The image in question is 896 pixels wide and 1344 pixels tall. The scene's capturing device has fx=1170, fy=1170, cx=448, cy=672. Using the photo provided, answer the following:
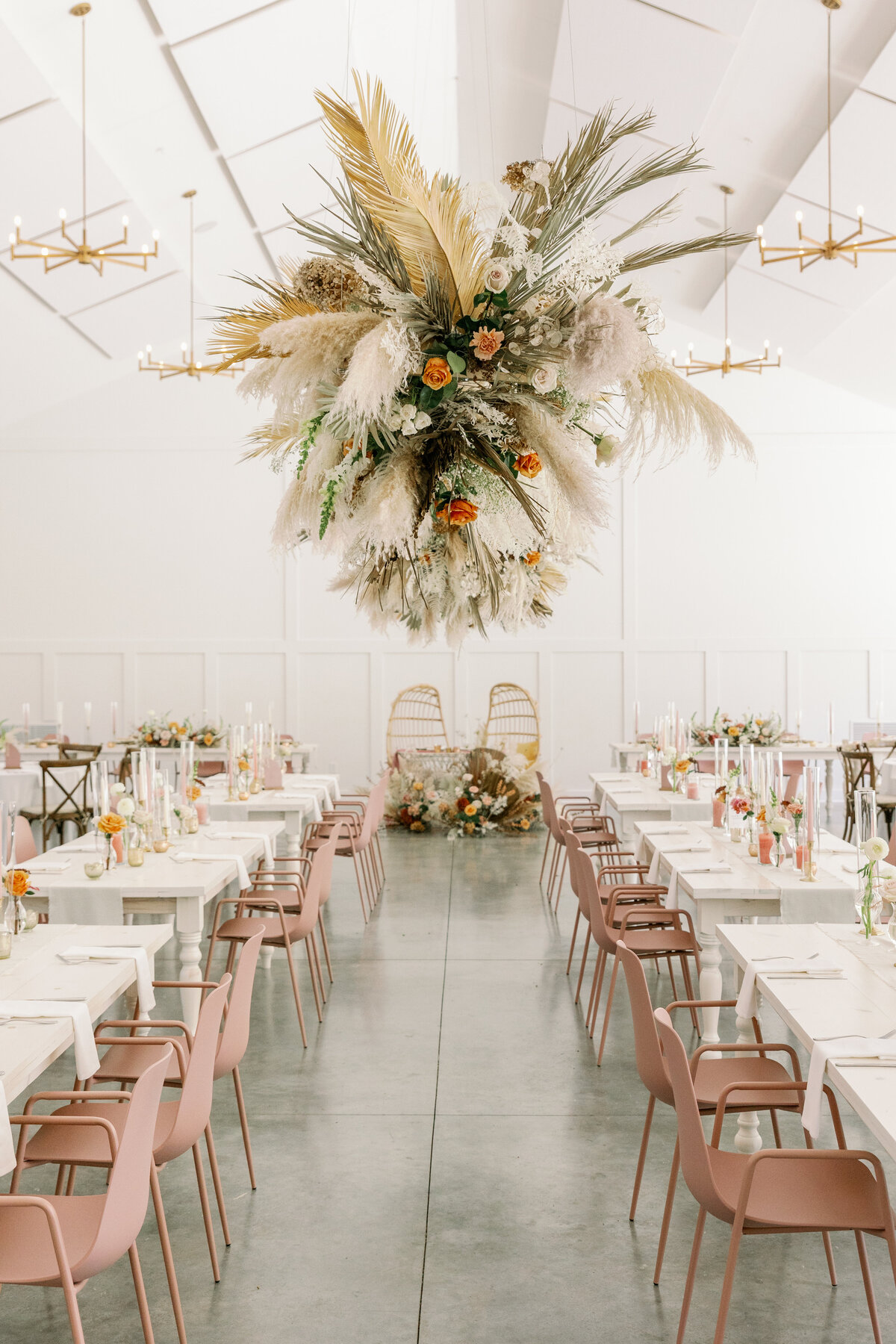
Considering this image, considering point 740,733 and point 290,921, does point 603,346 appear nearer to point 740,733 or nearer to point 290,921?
point 290,921

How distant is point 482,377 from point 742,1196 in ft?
5.93

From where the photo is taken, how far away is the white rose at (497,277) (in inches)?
75.6

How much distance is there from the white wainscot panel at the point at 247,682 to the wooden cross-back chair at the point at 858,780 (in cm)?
578

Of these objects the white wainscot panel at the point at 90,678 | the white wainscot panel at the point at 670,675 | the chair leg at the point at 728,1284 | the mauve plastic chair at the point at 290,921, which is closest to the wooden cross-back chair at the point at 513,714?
the white wainscot panel at the point at 670,675

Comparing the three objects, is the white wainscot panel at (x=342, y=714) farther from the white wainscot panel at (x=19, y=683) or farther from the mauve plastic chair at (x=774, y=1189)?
the mauve plastic chair at (x=774, y=1189)

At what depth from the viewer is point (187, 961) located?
459 centimetres

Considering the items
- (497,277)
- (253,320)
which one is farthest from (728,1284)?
(253,320)

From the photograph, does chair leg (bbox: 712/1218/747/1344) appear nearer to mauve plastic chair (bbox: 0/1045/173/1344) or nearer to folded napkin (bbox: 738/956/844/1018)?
folded napkin (bbox: 738/956/844/1018)

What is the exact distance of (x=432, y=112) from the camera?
8938 millimetres

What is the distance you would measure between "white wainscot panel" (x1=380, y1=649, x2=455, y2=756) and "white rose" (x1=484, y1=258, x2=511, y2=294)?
417 inches

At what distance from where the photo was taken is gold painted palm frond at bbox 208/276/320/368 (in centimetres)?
221

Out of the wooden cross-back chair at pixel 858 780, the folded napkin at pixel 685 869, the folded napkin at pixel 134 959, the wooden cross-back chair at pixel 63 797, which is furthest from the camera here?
the wooden cross-back chair at pixel 858 780

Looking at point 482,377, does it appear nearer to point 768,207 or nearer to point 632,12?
point 632,12

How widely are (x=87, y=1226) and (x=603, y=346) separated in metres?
2.14
